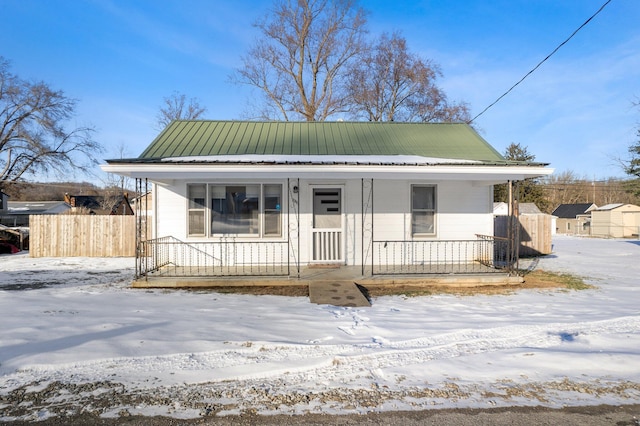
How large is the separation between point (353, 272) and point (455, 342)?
461cm

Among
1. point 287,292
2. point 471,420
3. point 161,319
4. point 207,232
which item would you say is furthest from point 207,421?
point 207,232

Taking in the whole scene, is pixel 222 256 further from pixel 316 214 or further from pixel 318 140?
pixel 318 140

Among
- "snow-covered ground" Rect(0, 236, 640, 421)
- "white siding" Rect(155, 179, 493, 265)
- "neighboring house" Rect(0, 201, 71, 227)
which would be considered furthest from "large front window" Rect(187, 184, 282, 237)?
"neighboring house" Rect(0, 201, 71, 227)

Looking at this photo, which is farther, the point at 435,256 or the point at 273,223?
the point at 435,256

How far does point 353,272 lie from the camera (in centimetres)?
938

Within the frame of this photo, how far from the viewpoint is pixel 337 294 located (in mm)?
7574

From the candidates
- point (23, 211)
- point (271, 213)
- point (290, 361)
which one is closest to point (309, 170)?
point (271, 213)

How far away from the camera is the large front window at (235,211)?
1004cm

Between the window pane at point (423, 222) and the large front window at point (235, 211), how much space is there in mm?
3820

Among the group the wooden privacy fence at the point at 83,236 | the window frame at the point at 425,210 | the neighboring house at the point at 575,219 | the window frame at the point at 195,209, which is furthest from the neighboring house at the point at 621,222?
the wooden privacy fence at the point at 83,236

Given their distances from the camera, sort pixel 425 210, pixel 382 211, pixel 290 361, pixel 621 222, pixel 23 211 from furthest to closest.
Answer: pixel 23 211
pixel 621 222
pixel 425 210
pixel 382 211
pixel 290 361

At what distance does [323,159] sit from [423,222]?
3466 millimetres

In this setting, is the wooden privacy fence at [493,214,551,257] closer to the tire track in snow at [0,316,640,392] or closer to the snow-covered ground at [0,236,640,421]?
the snow-covered ground at [0,236,640,421]

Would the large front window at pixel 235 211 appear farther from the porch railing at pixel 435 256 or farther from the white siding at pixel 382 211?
the porch railing at pixel 435 256
